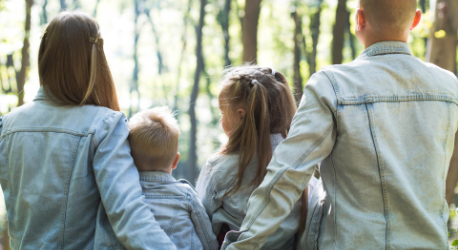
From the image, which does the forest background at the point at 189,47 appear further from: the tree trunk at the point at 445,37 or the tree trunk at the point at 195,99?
the tree trunk at the point at 445,37

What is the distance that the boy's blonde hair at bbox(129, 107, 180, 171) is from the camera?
216 centimetres

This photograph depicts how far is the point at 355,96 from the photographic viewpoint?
169 centimetres

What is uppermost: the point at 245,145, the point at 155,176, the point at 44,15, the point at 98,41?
the point at 44,15

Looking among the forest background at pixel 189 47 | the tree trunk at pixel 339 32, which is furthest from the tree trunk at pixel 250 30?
the forest background at pixel 189 47

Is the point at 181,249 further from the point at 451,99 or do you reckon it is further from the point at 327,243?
the point at 451,99

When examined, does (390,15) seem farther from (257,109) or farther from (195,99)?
(195,99)

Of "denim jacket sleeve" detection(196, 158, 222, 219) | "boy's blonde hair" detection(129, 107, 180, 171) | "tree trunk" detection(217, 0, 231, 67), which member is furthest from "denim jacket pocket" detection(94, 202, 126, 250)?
"tree trunk" detection(217, 0, 231, 67)

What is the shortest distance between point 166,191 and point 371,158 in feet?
3.53

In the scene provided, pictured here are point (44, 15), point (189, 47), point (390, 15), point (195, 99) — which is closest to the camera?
point (390, 15)

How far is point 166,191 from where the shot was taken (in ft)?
7.05

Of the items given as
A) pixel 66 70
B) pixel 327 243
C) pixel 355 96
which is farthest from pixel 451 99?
pixel 66 70

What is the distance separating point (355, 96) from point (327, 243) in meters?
0.65

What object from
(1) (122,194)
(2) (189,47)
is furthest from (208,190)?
(2) (189,47)

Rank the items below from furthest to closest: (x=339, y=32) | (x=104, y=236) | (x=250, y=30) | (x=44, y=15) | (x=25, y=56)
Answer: (x=44, y=15) → (x=339, y=32) → (x=25, y=56) → (x=250, y=30) → (x=104, y=236)
